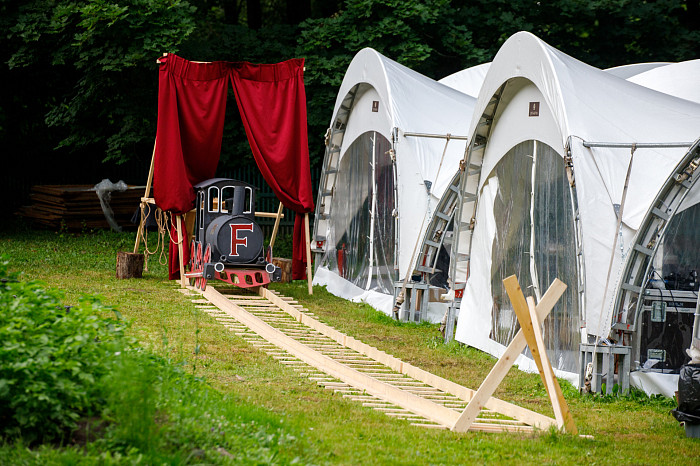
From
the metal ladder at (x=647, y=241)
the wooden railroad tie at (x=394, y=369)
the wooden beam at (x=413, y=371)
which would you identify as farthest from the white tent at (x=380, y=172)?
the metal ladder at (x=647, y=241)

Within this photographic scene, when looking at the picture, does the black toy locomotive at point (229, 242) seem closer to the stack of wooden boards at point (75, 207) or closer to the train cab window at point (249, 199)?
the train cab window at point (249, 199)

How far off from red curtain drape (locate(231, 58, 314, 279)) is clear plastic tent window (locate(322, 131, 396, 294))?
1150mm

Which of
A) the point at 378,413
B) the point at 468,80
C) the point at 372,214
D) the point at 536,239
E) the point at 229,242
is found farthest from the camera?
the point at 468,80

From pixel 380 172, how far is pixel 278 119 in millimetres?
1941

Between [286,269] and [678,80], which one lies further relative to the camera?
[286,269]

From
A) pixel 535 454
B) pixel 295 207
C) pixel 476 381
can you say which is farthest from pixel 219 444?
pixel 295 207

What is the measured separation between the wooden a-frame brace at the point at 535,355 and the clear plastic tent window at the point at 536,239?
8.58ft

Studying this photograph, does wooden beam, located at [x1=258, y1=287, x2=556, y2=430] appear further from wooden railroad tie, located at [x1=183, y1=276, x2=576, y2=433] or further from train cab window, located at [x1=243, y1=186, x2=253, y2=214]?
train cab window, located at [x1=243, y1=186, x2=253, y2=214]

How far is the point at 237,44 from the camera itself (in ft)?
71.3

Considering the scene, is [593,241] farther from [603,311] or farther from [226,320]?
[226,320]

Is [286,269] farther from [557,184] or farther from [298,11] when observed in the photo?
[298,11]

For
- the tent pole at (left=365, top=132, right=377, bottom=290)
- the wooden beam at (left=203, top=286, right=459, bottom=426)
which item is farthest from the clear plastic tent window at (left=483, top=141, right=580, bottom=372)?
the tent pole at (left=365, top=132, right=377, bottom=290)

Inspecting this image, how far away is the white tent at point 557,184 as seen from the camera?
8711 millimetres

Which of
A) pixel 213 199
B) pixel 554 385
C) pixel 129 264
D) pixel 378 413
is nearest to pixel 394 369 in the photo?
pixel 378 413
